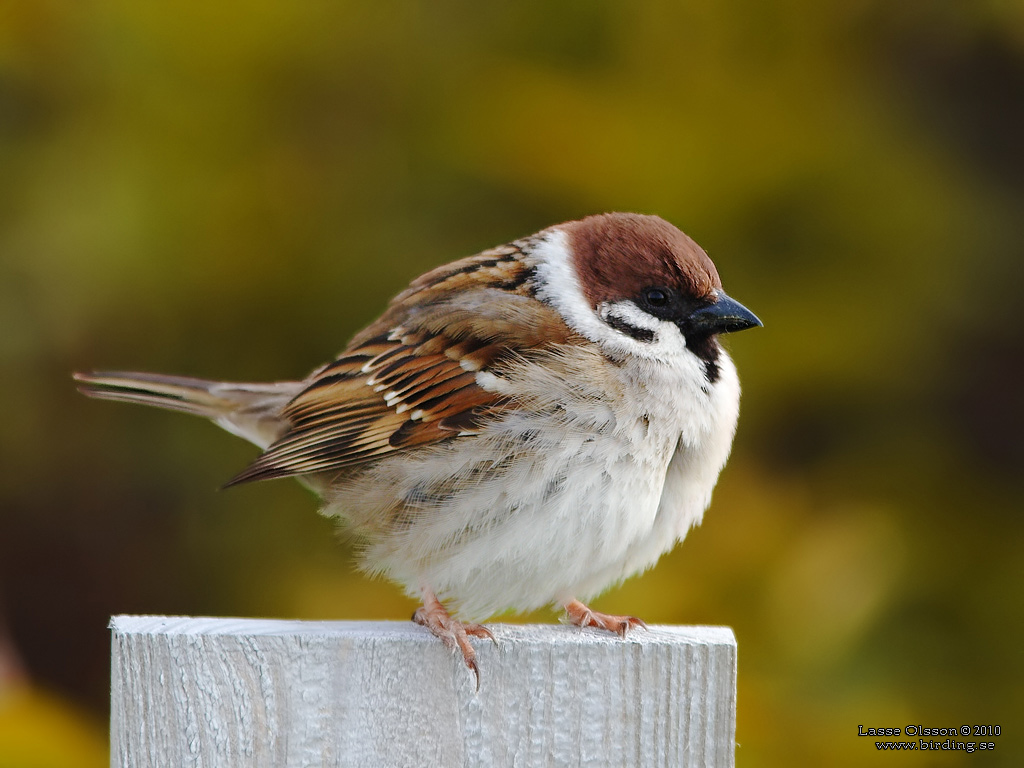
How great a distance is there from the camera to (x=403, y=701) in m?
1.52

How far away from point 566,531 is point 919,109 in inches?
71.4

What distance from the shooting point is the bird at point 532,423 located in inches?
82.0

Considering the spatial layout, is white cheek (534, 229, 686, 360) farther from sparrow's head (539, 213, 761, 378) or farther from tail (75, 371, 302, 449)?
tail (75, 371, 302, 449)

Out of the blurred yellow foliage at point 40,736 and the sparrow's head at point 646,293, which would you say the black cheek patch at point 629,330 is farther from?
the blurred yellow foliage at point 40,736

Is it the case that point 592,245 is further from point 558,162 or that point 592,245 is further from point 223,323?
point 223,323

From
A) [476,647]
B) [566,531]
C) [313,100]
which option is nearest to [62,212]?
[313,100]

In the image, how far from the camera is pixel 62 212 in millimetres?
3023

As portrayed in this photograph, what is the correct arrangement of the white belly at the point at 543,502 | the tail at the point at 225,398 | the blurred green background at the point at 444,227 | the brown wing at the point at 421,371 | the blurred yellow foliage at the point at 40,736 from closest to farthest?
1. the white belly at the point at 543,502
2. the brown wing at the point at 421,371
3. the blurred yellow foliage at the point at 40,736
4. the tail at the point at 225,398
5. the blurred green background at the point at 444,227

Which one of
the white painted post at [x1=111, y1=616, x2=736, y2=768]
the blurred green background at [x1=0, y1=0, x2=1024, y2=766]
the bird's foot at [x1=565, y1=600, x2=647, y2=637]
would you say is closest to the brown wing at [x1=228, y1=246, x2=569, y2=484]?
the bird's foot at [x1=565, y1=600, x2=647, y2=637]

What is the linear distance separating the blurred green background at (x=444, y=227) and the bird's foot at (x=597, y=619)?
628mm

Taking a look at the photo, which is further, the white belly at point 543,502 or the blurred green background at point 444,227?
the blurred green background at point 444,227

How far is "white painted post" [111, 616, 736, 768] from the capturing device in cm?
149

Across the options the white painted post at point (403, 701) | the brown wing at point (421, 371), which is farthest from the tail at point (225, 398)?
the white painted post at point (403, 701)

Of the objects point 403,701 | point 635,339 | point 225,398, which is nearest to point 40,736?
point 225,398
